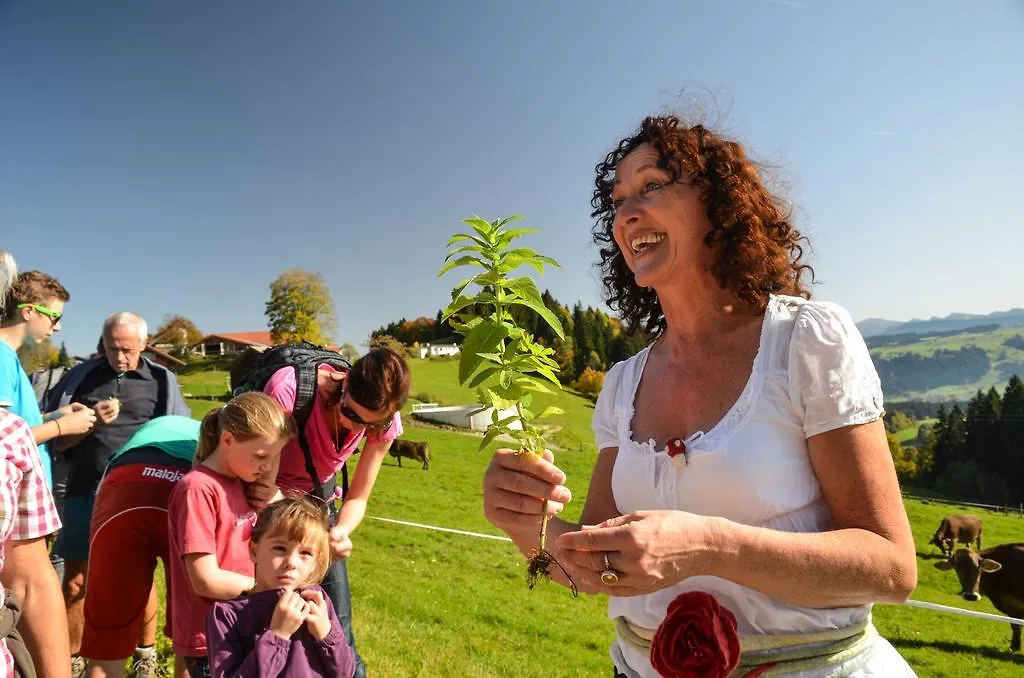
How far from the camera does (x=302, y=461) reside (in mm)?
3768

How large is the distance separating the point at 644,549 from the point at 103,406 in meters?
5.62

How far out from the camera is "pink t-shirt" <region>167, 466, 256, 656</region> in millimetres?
3010

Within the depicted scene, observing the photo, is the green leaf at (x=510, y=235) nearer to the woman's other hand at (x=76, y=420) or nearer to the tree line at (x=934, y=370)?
the woman's other hand at (x=76, y=420)

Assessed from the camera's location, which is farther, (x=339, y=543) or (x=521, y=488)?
(x=339, y=543)

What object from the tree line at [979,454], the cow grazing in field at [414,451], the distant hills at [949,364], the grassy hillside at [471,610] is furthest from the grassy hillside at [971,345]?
the cow grazing in field at [414,451]

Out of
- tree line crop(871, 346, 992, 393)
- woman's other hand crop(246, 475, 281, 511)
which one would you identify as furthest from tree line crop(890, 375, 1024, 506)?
woman's other hand crop(246, 475, 281, 511)

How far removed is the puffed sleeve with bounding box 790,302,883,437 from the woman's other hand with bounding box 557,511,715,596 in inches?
15.9

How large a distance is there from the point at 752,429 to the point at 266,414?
8.76 ft

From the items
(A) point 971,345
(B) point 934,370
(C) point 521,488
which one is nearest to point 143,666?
(C) point 521,488

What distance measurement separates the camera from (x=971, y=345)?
123750 mm

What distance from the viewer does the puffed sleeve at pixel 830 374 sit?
1363 mm

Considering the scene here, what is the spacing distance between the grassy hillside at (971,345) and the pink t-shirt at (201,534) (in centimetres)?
12843

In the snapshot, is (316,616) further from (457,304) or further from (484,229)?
(484,229)

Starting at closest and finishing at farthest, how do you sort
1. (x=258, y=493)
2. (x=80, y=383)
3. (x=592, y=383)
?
(x=258, y=493), (x=80, y=383), (x=592, y=383)
